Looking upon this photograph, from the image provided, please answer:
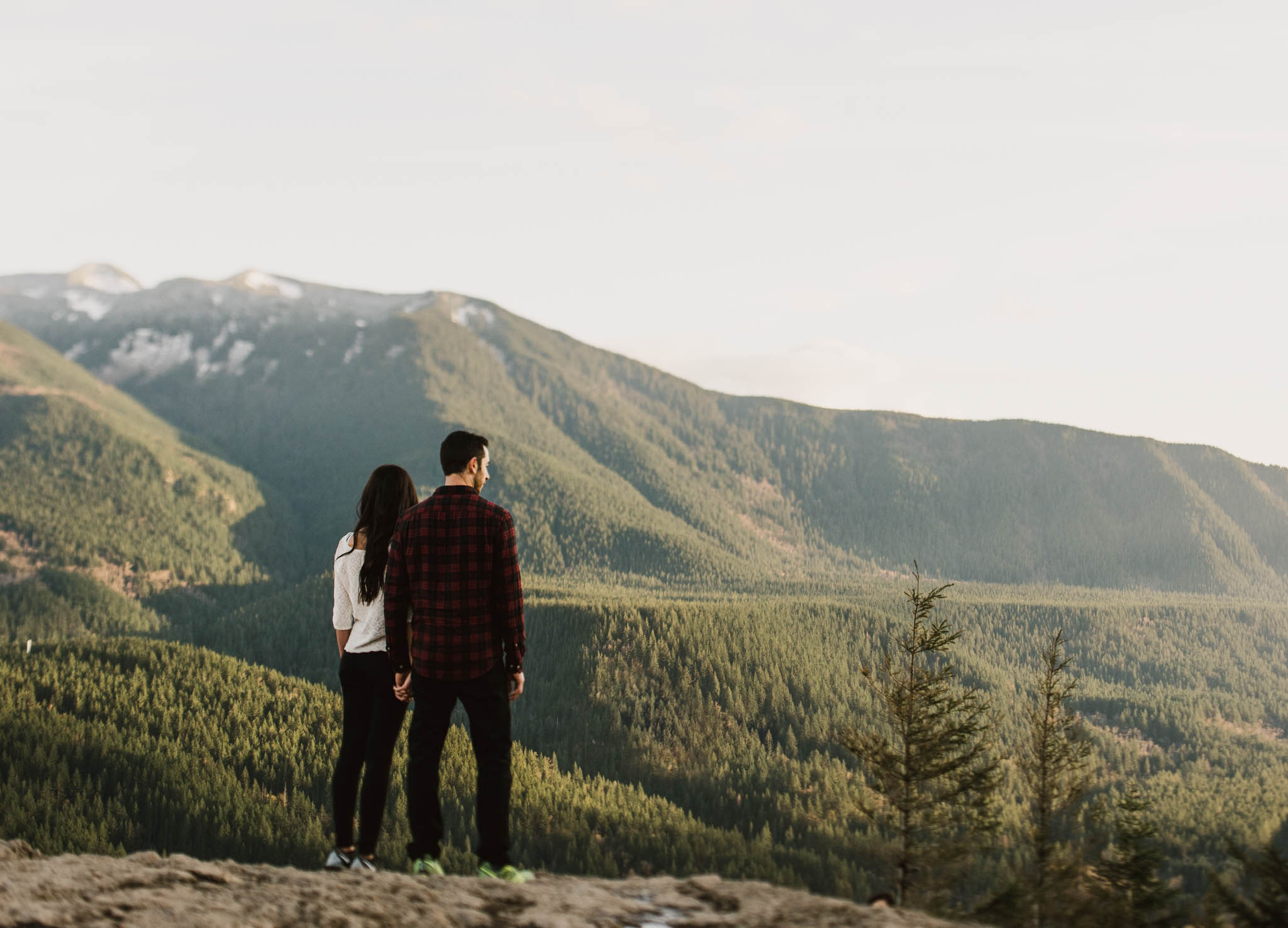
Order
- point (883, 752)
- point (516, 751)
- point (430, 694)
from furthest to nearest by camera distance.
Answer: point (516, 751)
point (883, 752)
point (430, 694)

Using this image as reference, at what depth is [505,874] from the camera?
11.0m

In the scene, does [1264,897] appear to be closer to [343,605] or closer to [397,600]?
[397,600]

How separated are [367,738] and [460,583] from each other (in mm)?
2691

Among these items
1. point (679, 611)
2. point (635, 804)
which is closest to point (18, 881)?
point (635, 804)

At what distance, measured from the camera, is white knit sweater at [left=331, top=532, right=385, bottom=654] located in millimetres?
11406

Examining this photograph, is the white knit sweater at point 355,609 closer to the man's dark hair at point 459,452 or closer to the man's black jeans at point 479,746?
the man's black jeans at point 479,746

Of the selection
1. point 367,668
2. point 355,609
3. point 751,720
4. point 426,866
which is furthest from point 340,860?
point 751,720

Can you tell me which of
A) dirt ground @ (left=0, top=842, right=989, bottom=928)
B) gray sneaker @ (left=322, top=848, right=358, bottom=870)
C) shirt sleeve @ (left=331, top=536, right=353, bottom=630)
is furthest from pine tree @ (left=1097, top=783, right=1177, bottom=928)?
shirt sleeve @ (left=331, top=536, right=353, bottom=630)

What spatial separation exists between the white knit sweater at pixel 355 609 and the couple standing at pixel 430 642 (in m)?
0.02

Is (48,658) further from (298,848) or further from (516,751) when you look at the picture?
(516,751)

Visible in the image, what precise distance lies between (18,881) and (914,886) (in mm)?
20403

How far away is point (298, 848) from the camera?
75.0m

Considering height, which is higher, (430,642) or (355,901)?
Result: (430,642)

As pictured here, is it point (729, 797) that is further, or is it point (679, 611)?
point (679, 611)
